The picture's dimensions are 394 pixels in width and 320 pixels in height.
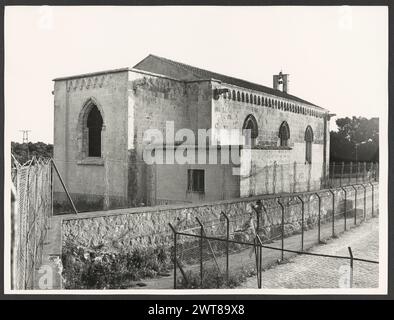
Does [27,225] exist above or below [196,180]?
below

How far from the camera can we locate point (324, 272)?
9.36m

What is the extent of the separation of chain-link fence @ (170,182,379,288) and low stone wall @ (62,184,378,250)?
2.0 inches

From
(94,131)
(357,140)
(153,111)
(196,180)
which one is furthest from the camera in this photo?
(94,131)

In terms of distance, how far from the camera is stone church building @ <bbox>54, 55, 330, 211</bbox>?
1477 centimetres

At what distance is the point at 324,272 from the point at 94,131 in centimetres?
1119

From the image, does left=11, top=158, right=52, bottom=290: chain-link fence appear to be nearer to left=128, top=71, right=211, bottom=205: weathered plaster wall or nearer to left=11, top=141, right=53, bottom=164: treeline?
left=11, top=141, right=53, bottom=164: treeline

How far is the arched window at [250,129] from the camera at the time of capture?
1941 centimetres

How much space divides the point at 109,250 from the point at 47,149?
919 cm

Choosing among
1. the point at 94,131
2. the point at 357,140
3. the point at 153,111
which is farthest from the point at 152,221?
the point at 94,131

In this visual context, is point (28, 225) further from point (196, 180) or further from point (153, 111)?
point (153, 111)

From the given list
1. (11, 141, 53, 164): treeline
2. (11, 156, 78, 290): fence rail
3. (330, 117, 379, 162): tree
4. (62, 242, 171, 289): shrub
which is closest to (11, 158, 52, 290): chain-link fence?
(11, 156, 78, 290): fence rail

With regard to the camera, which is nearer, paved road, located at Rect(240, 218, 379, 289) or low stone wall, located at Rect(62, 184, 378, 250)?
paved road, located at Rect(240, 218, 379, 289)

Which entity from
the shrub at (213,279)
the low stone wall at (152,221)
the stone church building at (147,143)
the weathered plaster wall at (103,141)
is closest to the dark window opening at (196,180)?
the stone church building at (147,143)

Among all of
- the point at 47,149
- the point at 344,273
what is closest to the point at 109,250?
the point at 344,273
